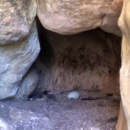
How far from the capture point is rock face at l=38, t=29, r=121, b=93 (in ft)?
7.54

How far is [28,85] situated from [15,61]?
35 cm

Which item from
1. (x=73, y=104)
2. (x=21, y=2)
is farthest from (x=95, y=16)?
(x=73, y=104)

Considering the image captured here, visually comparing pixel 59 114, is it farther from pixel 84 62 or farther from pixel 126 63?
pixel 126 63

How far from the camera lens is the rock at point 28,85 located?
2.20 metres

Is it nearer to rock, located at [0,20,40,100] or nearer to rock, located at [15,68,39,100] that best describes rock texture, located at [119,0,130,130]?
rock, located at [0,20,40,100]

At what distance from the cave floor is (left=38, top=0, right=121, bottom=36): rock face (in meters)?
0.49

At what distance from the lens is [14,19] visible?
1682 mm

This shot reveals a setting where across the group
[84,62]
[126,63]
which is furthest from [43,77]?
[126,63]

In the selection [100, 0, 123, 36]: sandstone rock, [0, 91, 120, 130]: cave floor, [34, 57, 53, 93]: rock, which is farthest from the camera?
[34, 57, 53, 93]: rock

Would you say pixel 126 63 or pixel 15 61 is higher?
pixel 126 63

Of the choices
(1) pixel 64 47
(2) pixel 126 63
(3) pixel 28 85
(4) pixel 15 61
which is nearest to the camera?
(2) pixel 126 63

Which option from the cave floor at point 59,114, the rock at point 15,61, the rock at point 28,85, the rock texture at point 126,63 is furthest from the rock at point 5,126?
the rock texture at point 126,63

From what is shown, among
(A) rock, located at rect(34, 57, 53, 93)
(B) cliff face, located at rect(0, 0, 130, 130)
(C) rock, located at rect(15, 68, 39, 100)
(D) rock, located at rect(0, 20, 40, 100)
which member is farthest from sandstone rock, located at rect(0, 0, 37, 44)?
(A) rock, located at rect(34, 57, 53, 93)

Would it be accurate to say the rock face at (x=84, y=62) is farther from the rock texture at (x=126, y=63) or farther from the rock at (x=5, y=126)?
the rock texture at (x=126, y=63)
